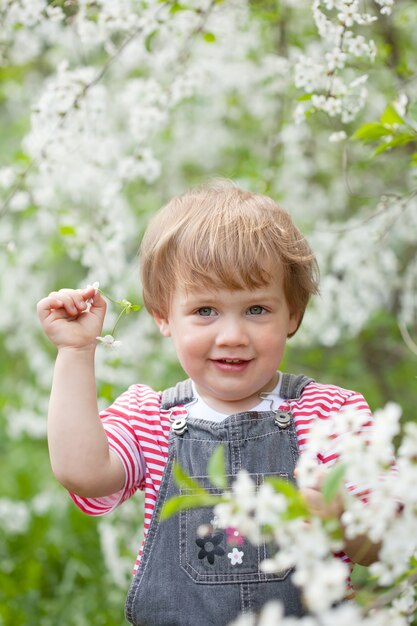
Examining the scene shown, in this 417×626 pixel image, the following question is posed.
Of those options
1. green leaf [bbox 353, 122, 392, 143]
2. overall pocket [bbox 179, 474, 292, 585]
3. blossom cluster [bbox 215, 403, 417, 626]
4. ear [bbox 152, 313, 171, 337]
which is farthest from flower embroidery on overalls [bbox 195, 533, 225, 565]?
green leaf [bbox 353, 122, 392, 143]

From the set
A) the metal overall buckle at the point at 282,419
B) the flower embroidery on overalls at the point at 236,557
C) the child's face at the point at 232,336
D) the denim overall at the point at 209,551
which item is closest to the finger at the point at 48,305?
the child's face at the point at 232,336

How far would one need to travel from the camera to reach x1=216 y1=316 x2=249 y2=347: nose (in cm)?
187

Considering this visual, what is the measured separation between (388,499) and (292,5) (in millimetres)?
3267

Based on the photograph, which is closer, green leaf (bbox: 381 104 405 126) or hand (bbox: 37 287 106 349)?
hand (bbox: 37 287 106 349)

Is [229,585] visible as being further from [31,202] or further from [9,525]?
[9,525]

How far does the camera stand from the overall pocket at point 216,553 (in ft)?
5.96

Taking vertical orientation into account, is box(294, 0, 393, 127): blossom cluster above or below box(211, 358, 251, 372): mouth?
above

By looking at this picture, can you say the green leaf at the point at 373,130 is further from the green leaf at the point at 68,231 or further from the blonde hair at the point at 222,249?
the green leaf at the point at 68,231

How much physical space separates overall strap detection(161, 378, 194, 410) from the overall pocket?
0.75ft

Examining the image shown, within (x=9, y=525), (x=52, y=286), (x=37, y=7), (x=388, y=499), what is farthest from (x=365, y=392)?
(x=388, y=499)

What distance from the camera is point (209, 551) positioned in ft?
6.04

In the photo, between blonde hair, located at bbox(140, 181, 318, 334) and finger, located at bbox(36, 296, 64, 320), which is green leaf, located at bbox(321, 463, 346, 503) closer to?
blonde hair, located at bbox(140, 181, 318, 334)

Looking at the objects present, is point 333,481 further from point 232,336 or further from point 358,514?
point 232,336

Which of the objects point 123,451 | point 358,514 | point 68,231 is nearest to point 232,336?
point 123,451
